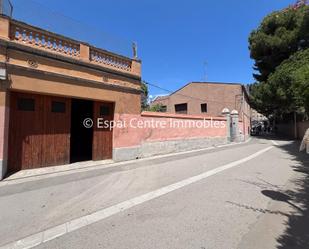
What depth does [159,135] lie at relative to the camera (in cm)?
1227

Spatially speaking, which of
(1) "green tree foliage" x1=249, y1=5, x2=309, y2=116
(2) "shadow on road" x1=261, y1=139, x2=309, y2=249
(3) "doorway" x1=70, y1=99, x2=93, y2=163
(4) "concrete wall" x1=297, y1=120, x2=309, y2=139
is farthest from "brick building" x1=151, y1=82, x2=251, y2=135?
(2) "shadow on road" x1=261, y1=139, x2=309, y2=249

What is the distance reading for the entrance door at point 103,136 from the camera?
9.62 m

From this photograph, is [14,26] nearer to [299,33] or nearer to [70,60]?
[70,60]

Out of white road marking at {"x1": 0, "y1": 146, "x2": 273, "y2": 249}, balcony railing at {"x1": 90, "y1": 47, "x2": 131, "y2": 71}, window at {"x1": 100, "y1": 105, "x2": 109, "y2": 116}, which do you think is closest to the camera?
white road marking at {"x1": 0, "y1": 146, "x2": 273, "y2": 249}

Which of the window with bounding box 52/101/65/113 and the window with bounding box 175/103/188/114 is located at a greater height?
the window with bounding box 175/103/188/114

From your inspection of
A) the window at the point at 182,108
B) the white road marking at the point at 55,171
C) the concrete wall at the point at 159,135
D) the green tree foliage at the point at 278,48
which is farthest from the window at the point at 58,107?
the window at the point at 182,108

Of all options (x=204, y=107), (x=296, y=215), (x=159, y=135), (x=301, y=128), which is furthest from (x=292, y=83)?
(x=301, y=128)

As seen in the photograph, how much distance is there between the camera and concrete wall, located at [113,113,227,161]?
10.3 m

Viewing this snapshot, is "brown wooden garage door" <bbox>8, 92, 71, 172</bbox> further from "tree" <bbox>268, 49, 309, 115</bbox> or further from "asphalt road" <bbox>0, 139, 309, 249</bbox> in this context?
"tree" <bbox>268, 49, 309, 115</bbox>

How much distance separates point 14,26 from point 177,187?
7.02m

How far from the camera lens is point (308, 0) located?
7.97 m

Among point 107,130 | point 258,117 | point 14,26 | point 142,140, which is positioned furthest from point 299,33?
point 258,117

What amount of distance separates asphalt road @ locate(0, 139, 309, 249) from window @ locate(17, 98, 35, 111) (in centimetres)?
257

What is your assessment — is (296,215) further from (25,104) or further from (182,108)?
(182,108)
